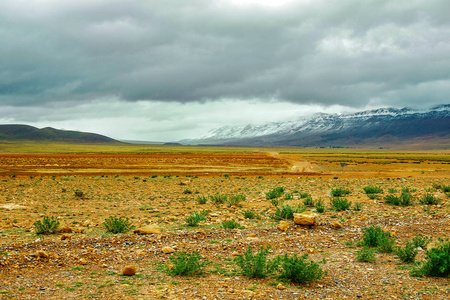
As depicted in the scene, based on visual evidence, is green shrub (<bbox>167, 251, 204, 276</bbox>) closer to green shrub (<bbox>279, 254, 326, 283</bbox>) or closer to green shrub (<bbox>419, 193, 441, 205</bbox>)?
green shrub (<bbox>279, 254, 326, 283</bbox>)

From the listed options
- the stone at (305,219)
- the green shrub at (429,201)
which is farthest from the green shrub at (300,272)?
the green shrub at (429,201)

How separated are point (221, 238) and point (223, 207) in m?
6.50

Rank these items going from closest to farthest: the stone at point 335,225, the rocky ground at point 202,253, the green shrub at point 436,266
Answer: the rocky ground at point 202,253 → the green shrub at point 436,266 → the stone at point 335,225

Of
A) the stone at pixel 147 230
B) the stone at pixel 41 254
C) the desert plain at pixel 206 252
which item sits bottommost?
the desert plain at pixel 206 252

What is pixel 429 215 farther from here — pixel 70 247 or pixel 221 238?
pixel 70 247

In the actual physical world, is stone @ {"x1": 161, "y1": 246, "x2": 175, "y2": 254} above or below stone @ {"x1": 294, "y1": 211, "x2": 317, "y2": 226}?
below

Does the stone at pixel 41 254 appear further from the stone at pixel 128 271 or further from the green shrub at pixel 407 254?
the green shrub at pixel 407 254

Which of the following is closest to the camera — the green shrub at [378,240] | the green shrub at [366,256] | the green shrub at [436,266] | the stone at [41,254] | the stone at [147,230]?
Result: the green shrub at [436,266]

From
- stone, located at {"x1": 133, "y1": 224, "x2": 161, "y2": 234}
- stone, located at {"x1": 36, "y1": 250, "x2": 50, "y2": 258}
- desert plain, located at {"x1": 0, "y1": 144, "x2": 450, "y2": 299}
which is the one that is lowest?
desert plain, located at {"x1": 0, "y1": 144, "x2": 450, "y2": 299}

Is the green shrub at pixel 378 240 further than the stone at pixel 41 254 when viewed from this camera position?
Yes

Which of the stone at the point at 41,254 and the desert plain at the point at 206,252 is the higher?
the stone at the point at 41,254

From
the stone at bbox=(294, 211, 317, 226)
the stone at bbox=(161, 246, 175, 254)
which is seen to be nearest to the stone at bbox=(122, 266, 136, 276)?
the stone at bbox=(161, 246, 175, 254)

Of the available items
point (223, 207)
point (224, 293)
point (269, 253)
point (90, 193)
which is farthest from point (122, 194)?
point (224, 293)

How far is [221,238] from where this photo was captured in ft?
35.5
